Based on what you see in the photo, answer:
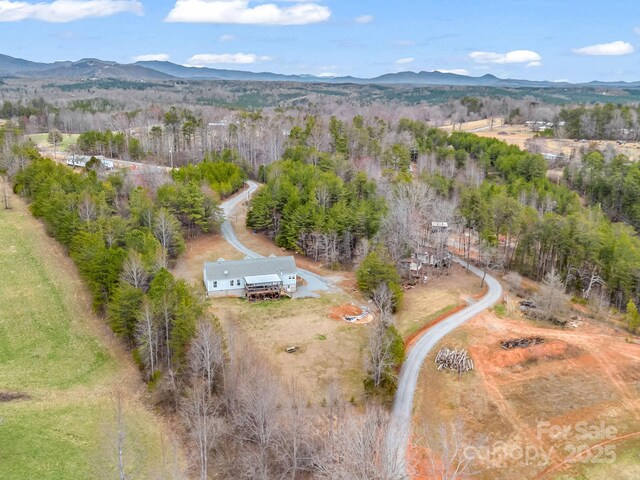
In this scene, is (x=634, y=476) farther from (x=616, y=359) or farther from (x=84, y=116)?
(x=84, y=116)

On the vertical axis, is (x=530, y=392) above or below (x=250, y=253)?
below

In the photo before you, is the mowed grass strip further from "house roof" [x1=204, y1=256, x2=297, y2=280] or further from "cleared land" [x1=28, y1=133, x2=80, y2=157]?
"cleared land" [x1=28, y1=133, x2=80, y2=157]

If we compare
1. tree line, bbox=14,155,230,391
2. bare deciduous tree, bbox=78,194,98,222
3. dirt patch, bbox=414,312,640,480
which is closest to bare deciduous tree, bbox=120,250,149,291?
tree line, bbox=14,155,230,391

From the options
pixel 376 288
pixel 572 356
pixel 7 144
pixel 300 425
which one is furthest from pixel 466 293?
pixel 7 144

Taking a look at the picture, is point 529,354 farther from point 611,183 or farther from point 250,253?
point 611,183

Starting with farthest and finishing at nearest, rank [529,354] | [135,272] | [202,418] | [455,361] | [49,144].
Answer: [49,144], [529,354], [135,272], [455,361], [202,418]

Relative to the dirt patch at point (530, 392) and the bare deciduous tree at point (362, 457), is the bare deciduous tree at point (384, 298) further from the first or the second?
the bare deciduous tree at point (362, 457)

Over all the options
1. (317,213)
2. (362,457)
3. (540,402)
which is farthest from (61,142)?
(362,457)
